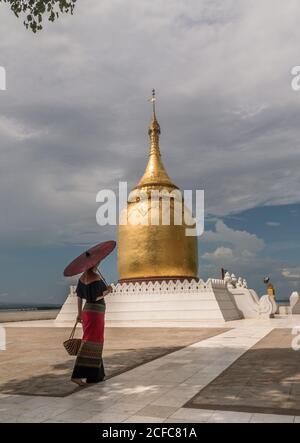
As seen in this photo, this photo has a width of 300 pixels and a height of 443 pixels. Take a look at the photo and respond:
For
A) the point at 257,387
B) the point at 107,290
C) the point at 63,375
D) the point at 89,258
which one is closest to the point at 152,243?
the point at 63,375

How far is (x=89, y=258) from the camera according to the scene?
334 inches

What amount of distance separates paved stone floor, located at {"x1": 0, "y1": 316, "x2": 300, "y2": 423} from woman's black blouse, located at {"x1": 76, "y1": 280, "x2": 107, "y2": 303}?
1.60 metres

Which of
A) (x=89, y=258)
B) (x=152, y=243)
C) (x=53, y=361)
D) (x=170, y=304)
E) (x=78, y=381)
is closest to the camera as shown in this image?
(x=78, y=381)

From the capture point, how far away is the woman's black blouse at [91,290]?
27.7 ft

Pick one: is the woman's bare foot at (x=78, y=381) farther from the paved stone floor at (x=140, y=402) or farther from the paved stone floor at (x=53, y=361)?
the paved stone floor at (x=140, y=402)

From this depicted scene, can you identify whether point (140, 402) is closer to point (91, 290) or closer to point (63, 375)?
point (91, 290)

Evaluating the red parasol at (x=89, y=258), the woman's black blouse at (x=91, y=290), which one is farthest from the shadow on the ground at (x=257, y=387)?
the red parasol at (x=89, y=258)

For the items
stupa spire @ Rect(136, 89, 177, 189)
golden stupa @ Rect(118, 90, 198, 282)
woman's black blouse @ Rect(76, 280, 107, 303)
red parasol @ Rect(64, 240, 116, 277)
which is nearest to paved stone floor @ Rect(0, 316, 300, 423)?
woman's black blouse @ Rect(76, 280, 107, 303)

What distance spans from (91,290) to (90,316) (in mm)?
497

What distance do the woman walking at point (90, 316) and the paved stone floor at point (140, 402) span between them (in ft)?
1.24

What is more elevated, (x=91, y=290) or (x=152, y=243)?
(x=152, y=243)

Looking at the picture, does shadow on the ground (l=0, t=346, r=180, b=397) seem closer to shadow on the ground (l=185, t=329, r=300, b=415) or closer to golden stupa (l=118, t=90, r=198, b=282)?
shadow on the ground (l=185, t=329, r=300, b=415)
